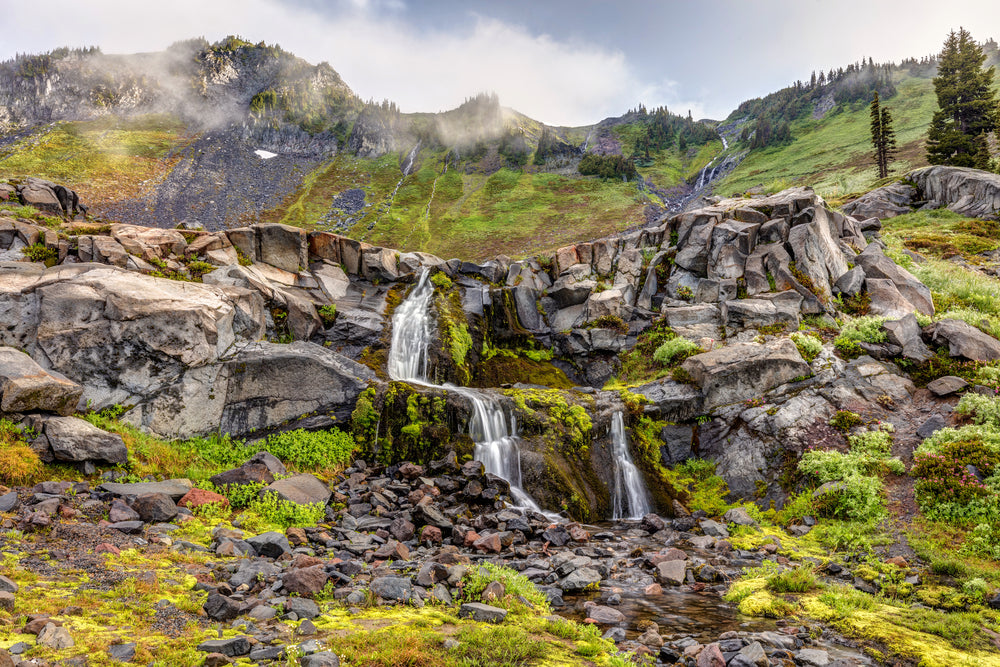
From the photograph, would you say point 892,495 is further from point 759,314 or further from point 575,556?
point 759,314

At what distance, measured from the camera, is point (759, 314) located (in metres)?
25.6

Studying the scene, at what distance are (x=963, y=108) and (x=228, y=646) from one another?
8655 centimetres

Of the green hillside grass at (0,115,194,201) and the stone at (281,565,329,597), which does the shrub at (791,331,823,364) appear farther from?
the green hillside grass at (0,115,194,201)

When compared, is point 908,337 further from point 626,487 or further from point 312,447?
point 312,447

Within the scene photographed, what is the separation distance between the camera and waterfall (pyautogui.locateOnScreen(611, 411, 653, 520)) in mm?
19406

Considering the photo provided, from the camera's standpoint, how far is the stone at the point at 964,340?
1922 centimetres

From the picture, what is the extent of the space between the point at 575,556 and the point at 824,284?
895 inches

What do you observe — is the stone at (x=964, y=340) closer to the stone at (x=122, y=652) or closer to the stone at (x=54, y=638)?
the stone at (x=122, y=652)

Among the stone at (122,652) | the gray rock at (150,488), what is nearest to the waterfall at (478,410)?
the gray rock at (150,488)

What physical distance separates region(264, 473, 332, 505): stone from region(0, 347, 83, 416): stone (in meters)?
6.75

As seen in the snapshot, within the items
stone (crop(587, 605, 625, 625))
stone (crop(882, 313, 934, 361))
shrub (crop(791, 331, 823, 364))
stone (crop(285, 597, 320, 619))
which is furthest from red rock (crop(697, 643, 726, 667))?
stone (crop(882, 313, 934, 361))

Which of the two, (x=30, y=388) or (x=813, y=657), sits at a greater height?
(x=30, y=388)

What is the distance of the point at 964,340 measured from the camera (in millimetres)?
19625

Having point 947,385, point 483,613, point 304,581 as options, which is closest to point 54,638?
point 304,581
